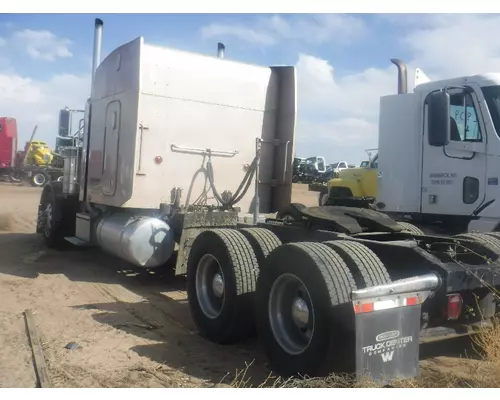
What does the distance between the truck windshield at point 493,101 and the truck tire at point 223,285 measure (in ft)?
11.2

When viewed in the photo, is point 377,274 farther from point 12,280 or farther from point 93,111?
point 93,111

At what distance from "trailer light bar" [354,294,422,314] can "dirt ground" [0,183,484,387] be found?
3.30 feet

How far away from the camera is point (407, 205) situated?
282 inches

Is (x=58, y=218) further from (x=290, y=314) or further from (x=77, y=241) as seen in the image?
(x=290, y=314)

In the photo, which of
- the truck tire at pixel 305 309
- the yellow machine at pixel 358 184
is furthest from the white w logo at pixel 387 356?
the yellow machine at pixel 358 184

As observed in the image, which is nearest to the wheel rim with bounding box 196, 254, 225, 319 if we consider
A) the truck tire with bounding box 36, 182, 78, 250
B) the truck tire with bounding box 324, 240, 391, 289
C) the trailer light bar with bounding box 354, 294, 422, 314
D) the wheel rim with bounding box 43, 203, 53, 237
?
the truck tire with bounding box 324, 240, 391, 289

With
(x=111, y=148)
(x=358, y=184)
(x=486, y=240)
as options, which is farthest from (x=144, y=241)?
(x=358, y=184)

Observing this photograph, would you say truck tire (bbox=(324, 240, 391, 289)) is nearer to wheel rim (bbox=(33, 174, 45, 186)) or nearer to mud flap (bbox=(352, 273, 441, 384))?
mud flap (bbox=(352, 273, 441, 384))

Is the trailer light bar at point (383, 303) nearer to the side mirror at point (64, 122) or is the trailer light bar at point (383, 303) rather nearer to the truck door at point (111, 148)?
the truck door at point (111, 148)

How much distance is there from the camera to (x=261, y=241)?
16.7 feet

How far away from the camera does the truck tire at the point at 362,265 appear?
12.1 ft

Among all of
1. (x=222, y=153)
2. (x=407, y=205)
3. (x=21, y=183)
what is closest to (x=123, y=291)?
(x=222, y=153)

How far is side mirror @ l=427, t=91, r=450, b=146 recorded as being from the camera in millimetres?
6223

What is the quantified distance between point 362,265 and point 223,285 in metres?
1.65
